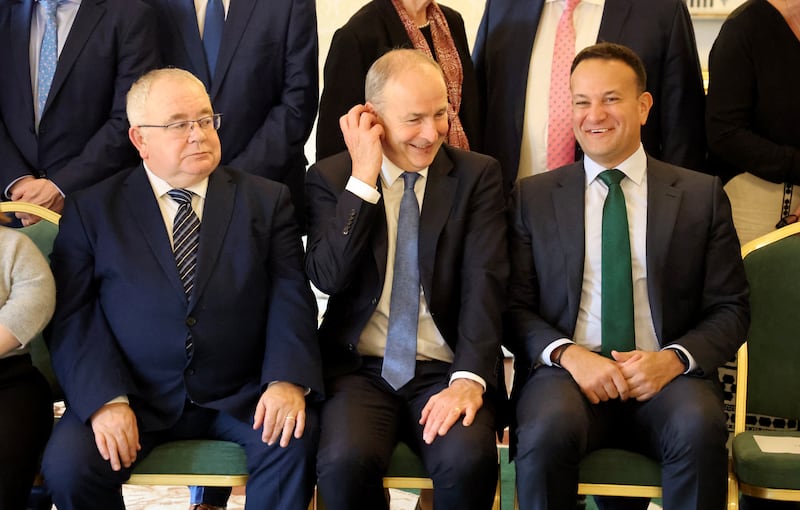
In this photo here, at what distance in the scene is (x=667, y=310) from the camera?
3018mm

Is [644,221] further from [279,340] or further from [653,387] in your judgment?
[279,340]

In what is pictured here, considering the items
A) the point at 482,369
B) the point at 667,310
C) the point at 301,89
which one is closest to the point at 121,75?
the point at 301,89

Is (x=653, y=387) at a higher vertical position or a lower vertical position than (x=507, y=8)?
lower

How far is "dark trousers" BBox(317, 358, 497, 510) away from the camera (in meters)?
2.72

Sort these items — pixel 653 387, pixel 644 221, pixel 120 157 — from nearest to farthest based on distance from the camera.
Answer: pixel 653 387, pixel 644 221, pixel 120 157

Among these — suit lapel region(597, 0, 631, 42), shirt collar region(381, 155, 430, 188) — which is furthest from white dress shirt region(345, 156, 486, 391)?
suit lapel region(597, 0, 631, 42)

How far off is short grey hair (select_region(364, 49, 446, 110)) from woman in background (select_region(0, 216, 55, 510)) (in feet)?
3.40

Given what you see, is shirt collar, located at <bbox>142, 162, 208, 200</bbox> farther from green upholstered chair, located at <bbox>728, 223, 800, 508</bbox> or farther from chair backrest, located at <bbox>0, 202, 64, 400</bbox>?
green upholstered chair, located at <bbox>728, 223, 800, 508</bbox>

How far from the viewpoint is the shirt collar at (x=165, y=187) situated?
3027mm

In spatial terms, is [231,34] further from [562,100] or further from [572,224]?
[572,224]

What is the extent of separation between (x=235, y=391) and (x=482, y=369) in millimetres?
686

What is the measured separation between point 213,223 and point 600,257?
1.09 meters

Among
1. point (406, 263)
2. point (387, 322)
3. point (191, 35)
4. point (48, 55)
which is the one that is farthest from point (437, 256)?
point (48, 55)

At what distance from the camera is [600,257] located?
304 centimetres
